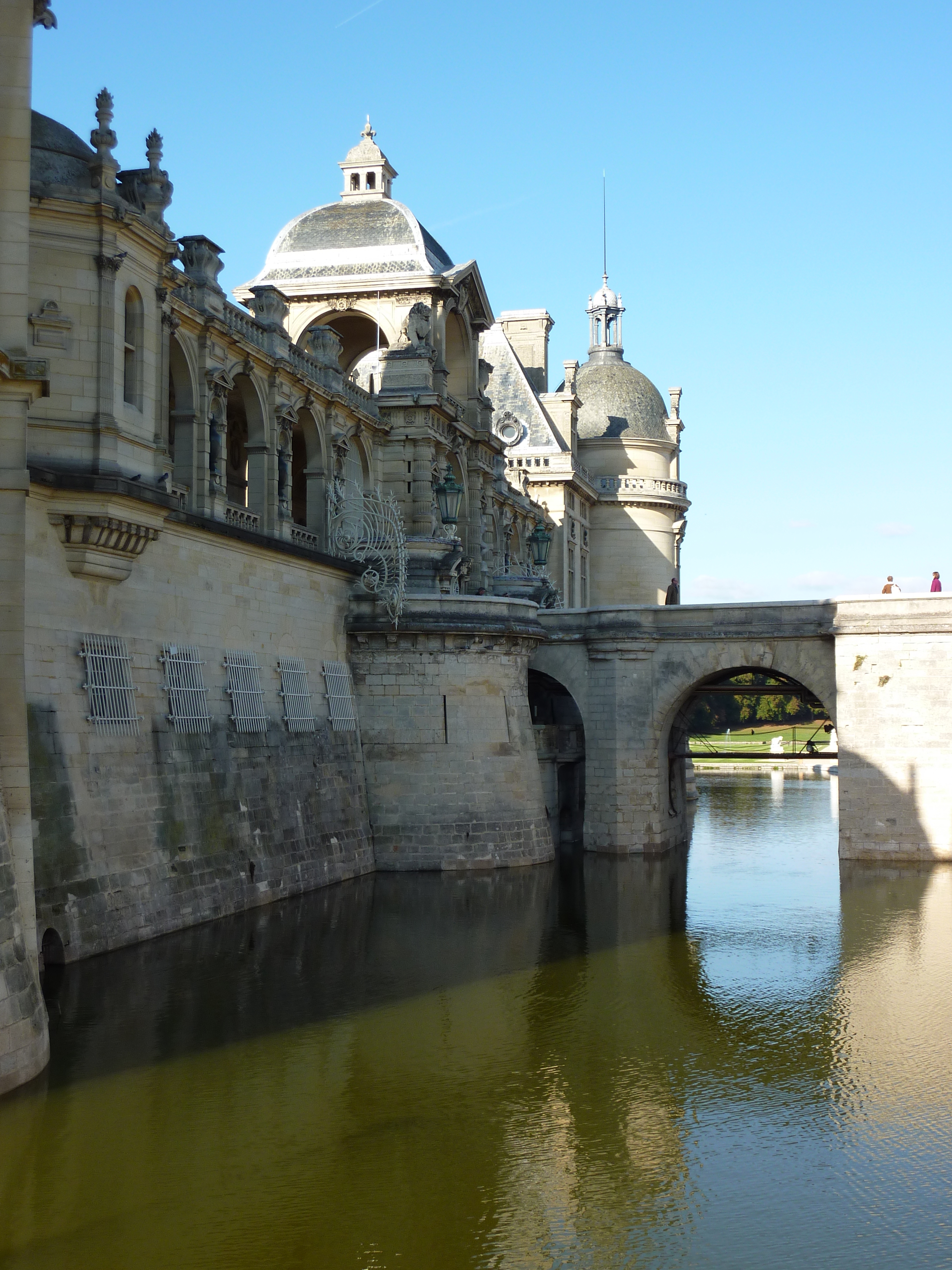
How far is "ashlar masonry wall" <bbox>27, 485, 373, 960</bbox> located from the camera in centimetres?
2212

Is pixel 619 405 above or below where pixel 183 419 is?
above

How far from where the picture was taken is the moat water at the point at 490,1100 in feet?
42.6

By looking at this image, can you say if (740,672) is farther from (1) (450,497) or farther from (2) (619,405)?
(2) (619,405)

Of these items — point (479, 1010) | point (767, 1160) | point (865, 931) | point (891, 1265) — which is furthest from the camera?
point (865, 931)

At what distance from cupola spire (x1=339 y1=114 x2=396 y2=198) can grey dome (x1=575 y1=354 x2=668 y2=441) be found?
27949 mm

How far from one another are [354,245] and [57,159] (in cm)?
2117

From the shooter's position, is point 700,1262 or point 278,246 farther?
point 278,246

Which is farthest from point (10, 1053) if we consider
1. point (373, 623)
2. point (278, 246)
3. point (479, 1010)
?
point (278, 246)

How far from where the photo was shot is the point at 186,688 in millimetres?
26781

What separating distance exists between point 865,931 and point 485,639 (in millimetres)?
12416

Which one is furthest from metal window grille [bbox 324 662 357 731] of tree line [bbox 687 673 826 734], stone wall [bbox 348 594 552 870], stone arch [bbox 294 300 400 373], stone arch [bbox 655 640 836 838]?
tree line [bbox 687 673 826 734]

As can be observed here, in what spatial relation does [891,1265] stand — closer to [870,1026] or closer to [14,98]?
[870,1026]

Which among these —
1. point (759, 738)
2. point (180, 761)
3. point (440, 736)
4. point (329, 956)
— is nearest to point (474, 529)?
point (440, 736)

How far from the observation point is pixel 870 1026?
20516mm
